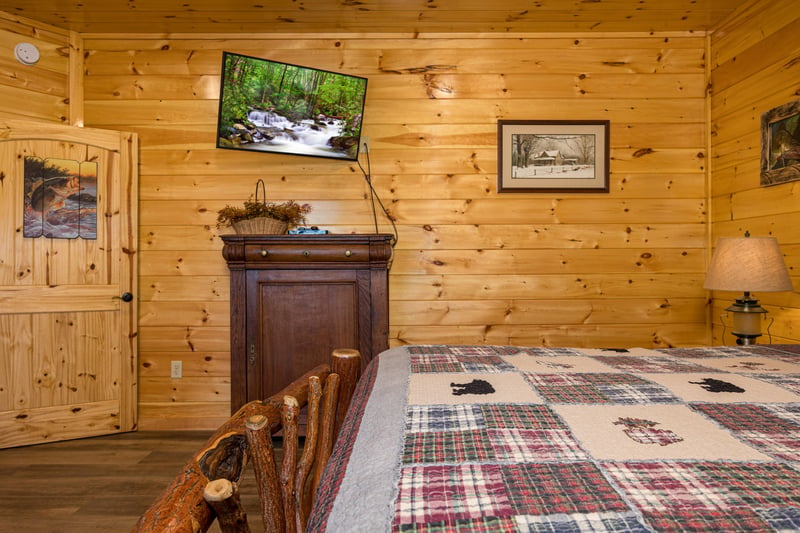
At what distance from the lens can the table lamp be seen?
6.76ft

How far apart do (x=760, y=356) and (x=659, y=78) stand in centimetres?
216

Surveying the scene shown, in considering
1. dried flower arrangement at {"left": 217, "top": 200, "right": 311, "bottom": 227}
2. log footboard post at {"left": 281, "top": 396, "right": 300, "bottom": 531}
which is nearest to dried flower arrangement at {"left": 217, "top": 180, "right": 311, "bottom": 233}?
dried flower arrangement at {"left": 217, "top": 200, "right": 311, "bottom": 227}

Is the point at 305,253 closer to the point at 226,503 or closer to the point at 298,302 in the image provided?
the point at 298,302

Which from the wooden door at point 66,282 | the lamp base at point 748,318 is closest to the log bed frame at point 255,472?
the lamp base at point 748,318

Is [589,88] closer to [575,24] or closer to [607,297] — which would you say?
[575,24]

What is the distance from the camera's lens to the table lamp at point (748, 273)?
6.76 feet

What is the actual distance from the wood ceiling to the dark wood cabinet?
51.7 inches

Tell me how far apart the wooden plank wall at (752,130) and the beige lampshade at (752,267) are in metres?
0.34

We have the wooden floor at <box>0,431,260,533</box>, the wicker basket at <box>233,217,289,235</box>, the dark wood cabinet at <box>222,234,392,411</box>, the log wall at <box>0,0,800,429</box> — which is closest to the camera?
the wooden floor at <box>0,431,260,533</box>

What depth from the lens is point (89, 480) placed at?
220 cm

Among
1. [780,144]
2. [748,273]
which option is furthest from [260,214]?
[780,144]

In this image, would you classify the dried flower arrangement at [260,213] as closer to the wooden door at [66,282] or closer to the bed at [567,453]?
the wooden door at [66,282]

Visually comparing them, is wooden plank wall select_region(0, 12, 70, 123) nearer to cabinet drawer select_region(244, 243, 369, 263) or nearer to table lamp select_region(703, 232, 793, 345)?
cabinet drawer select_region(244, 243, 369, 263)

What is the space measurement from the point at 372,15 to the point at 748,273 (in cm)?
234
